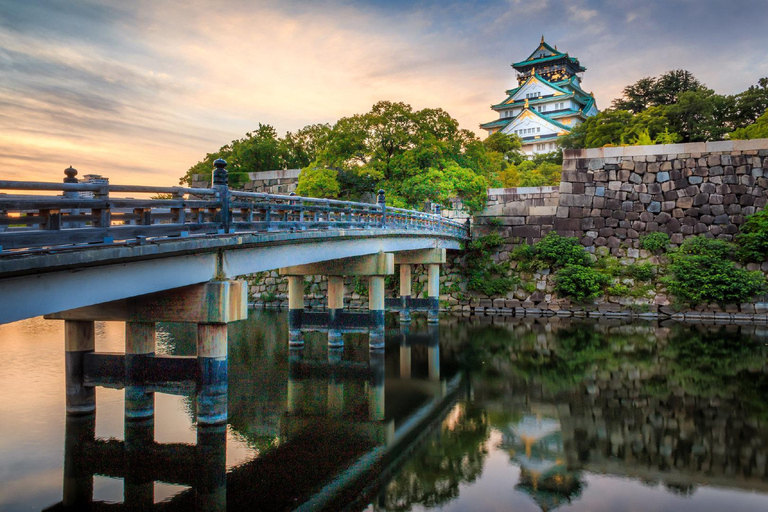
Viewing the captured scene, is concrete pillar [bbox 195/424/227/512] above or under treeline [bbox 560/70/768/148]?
under

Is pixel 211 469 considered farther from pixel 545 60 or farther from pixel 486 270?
pixel 545 60

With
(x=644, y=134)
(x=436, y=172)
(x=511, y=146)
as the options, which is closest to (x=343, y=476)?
(x=436, y=172)

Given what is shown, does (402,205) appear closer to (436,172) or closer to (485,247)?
(436,172)

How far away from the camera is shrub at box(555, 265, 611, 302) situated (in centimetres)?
2669

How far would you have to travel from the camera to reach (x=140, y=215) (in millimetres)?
8531

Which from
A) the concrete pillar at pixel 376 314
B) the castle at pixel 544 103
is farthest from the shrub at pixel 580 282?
the castle at pixel 544 103

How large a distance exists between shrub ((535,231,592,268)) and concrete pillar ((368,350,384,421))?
13.4m

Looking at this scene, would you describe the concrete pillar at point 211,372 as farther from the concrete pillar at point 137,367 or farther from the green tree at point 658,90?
the green tree at point 658,90

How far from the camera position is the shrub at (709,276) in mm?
25094

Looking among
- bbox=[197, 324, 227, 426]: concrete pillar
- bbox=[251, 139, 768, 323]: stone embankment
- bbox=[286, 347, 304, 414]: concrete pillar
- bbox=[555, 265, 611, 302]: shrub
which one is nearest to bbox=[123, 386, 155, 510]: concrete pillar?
bbox=[197, 324, 227, 426]: concrete pillar

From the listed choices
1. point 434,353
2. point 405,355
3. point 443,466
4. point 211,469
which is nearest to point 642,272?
point 434,353

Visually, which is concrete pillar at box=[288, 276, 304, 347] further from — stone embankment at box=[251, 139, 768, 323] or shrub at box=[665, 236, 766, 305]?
shrub at box=[665, 236, 766, 305]

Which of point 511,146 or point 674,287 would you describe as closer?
point 674,287

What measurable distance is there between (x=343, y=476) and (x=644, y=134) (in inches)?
1136
